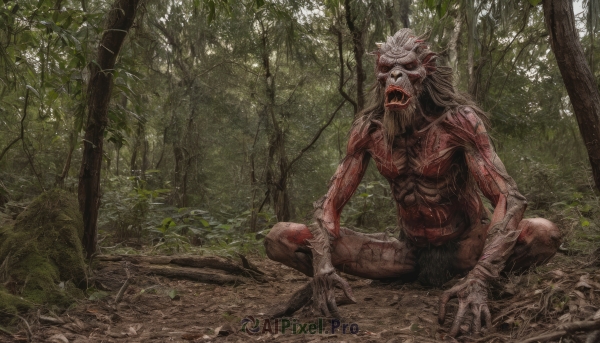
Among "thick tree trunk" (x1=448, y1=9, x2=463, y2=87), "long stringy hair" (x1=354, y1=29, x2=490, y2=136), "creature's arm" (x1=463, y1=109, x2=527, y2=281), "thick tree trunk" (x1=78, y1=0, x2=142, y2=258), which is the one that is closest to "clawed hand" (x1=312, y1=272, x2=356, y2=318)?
"creature's arm" (x1=463, y1=109, x2=527, y2=281)

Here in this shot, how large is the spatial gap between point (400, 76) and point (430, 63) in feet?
1.50

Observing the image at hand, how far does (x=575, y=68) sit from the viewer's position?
342cm

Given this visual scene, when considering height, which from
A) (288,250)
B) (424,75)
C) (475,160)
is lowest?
(288,250)

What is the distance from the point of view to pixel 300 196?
11.6m

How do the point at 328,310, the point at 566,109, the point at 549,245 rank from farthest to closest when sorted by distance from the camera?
the point at 566,109
the point at 549,245
the point at 328,310

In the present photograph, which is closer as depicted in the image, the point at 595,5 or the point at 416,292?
the point at 416,292

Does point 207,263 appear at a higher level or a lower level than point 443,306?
higher

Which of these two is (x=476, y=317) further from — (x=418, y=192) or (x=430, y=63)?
(x=430, y=63)

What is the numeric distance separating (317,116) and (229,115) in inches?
75.6

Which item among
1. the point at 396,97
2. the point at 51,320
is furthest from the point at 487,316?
the point at 51,320

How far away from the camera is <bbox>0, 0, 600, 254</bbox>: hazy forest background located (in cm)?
559

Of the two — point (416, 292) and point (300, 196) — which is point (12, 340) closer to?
point (416, 292)

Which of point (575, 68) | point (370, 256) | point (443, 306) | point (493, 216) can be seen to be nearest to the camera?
point (443, 306)

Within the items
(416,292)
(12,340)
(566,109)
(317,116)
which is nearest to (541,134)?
(566,109)
